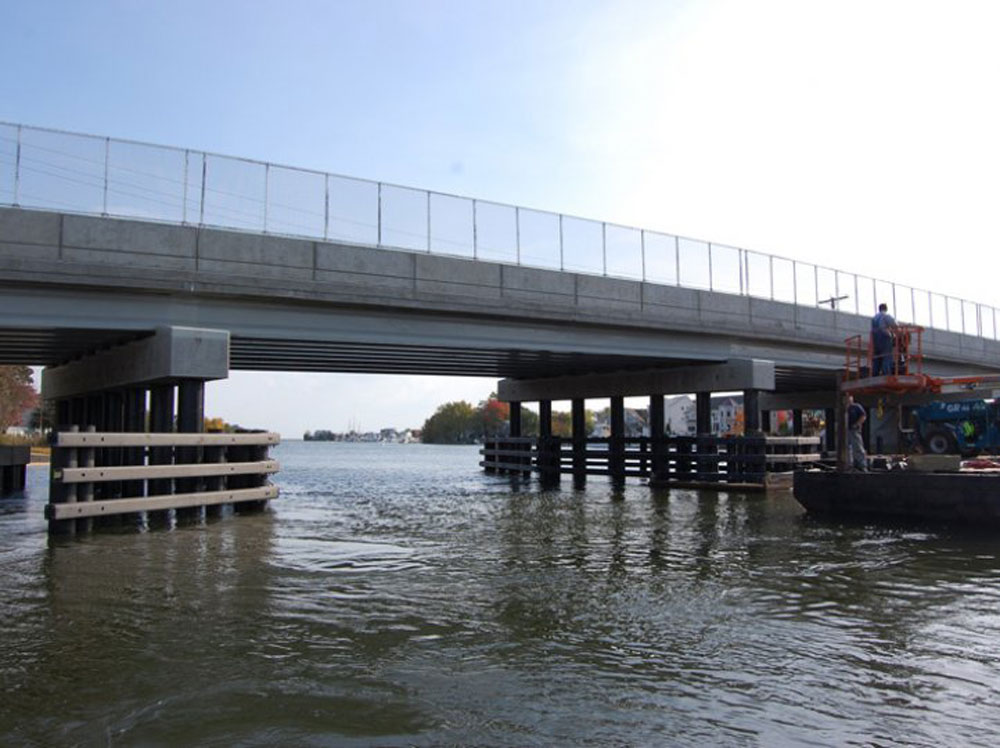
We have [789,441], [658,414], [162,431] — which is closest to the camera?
[162,431]

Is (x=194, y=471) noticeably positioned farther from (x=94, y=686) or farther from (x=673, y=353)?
(x=673, y=353)

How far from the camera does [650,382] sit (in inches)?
1248

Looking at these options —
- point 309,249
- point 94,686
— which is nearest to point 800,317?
point 309,249

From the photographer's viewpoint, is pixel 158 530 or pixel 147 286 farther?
pixel 147 286

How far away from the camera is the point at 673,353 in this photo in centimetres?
2767

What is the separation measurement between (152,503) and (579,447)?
22665mm

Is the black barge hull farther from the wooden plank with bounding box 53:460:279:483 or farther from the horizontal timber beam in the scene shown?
the horizontal timber beam

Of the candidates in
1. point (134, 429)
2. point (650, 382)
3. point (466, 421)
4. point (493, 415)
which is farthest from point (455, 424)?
point (134, 429)

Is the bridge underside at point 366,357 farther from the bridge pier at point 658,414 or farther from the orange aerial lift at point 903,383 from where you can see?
the orange aerial lift at point 903,383

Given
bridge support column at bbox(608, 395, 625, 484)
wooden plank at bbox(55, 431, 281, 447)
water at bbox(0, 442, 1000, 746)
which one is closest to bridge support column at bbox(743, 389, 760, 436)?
bridge support column at bbox(608, 395, 625, 484)

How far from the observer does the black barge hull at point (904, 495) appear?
1664cm

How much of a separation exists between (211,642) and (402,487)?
2395 centimetres

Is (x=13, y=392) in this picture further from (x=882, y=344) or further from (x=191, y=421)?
(x=882, y=344)

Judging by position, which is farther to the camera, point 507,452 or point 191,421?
point 507,452
